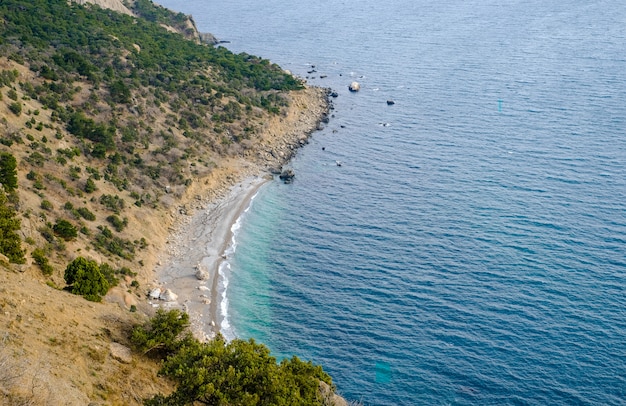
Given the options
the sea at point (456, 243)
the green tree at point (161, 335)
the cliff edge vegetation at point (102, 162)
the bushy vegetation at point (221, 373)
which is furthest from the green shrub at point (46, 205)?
the bushy vegetation at point (221, 373)

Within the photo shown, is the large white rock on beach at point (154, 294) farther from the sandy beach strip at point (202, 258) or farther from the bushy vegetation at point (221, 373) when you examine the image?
the bushy vegetation at point (221, 373)

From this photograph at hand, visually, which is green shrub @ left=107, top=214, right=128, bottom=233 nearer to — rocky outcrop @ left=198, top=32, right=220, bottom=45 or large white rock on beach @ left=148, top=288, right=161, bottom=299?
large white rock on beach @ left=148, top=288, right=161, bottom=299

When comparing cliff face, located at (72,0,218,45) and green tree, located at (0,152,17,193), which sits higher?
cliff face, located at (72,0,218,45)

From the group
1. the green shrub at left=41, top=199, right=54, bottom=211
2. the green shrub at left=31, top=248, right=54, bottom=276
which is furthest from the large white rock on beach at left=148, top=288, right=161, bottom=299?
the green shrub at left=31, top=248, right=54, bottom=276

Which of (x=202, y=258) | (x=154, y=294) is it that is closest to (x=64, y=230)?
(x=154, y=294)

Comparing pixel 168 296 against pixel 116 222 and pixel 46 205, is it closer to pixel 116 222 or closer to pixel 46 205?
pixel 116 222

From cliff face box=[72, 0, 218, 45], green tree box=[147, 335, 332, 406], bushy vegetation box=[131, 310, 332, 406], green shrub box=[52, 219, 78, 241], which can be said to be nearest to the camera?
green tree box=[147, 335, 332, 406]
